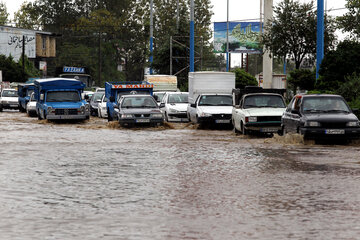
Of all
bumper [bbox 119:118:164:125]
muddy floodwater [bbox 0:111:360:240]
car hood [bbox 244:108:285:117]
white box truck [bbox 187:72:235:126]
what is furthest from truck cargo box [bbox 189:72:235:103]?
muddy floodwater [bbox 0:111:360:240]

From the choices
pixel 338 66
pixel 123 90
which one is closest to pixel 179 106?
pixel 123 90

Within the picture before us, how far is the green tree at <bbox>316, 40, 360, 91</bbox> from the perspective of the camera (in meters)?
31.1

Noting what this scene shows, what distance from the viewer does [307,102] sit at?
2222 cm

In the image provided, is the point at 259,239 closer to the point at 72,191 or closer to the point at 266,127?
the point at 72,191

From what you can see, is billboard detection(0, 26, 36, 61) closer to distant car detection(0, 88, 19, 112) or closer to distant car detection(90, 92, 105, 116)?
distant car detection(0, 88, 19, 112)

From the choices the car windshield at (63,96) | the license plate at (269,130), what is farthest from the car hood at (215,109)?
the car windshield at (63,96)

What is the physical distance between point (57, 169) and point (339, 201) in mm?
6331

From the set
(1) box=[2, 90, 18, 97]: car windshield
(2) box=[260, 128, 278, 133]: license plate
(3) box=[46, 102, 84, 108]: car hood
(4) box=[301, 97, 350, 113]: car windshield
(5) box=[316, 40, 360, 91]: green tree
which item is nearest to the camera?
(4) box=[301, 97, 350, 113]: car windshield

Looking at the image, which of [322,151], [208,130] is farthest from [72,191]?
[208,130]

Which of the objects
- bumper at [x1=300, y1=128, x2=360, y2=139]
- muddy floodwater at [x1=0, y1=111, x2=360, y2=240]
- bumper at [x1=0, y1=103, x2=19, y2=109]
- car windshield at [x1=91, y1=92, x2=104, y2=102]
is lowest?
bumper at [x1=0, y1=103, x2=19, y2=109]

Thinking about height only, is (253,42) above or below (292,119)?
above

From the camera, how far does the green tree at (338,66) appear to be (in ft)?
102

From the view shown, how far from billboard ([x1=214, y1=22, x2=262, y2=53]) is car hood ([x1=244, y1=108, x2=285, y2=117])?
58.0 metres

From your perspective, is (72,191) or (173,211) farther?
(72,191)
